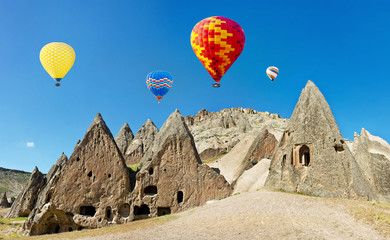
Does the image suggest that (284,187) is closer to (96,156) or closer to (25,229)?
(96,156)

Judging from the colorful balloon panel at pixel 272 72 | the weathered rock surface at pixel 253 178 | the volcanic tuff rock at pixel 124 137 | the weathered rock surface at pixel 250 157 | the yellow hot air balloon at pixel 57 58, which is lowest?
the weathered rock surface at pixel 253 178

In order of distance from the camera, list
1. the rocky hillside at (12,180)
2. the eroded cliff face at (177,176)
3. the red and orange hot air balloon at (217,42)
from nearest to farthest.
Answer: the eroded cliff face at (177,176) → the red and orange hot air balloon at (217,42) → the rocky hillside at (12,180)

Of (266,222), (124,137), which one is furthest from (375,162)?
(124,137)

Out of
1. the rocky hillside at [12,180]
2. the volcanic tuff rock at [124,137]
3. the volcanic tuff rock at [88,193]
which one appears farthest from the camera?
the rocky hillside at [12,180]

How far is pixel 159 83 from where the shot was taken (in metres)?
48.0

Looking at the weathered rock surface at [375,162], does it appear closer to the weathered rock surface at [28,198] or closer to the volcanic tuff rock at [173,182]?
the volcanic tuff rock at [173,182]

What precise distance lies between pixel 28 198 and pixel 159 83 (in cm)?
2075

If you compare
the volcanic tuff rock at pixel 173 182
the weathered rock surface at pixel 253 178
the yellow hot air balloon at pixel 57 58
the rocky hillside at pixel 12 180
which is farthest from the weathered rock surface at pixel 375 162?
the rocky hillside at pixel 12 180

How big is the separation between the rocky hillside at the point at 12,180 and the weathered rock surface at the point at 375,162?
81662 mm

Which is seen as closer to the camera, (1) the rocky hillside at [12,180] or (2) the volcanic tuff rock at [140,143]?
(2) the volcanic tuff rock at [140,143]

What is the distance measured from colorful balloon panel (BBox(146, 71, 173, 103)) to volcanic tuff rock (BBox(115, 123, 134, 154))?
10945mm

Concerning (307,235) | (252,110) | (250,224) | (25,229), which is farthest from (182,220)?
(252,110)

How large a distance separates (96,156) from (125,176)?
3123mm

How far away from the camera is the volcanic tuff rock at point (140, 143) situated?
51.6 m
